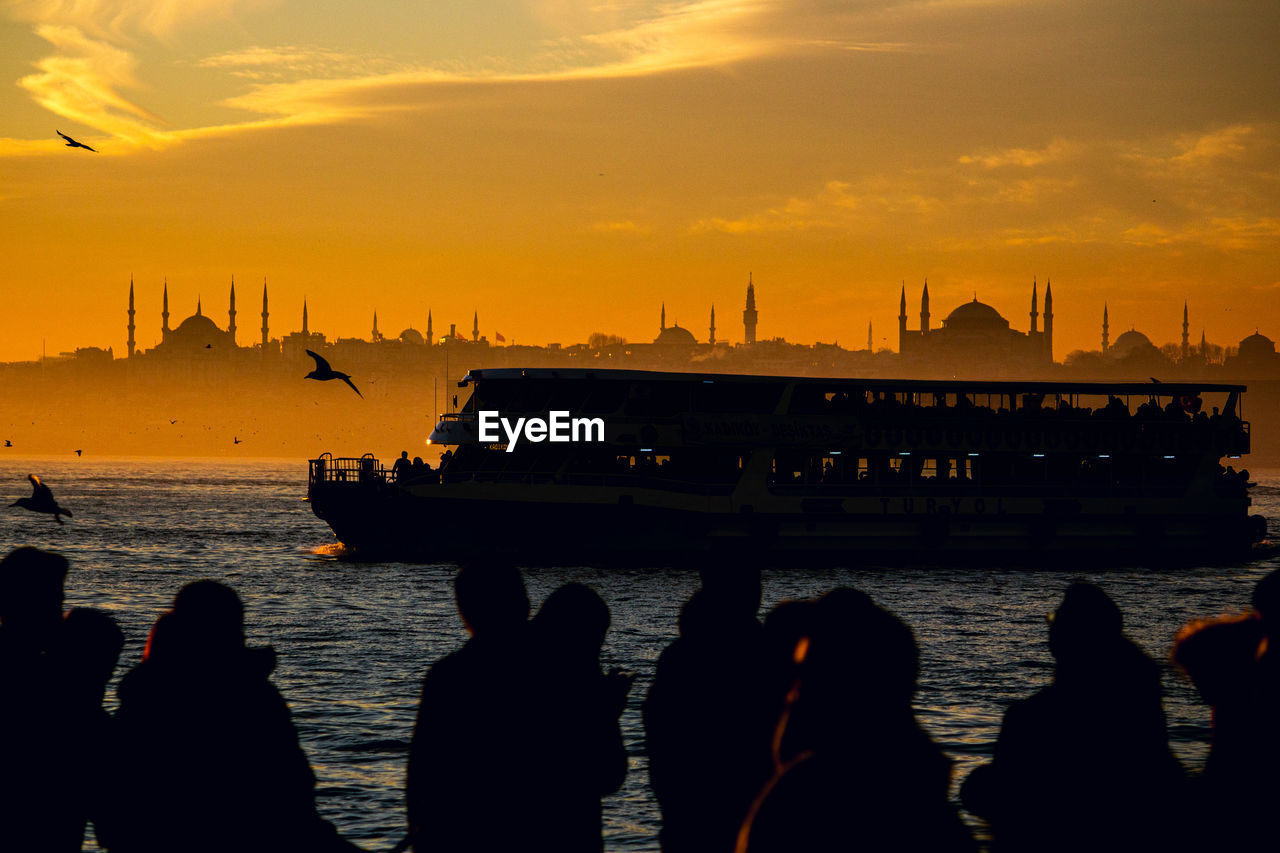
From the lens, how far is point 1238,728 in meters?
4.63

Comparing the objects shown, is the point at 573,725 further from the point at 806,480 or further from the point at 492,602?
the point at 806,480

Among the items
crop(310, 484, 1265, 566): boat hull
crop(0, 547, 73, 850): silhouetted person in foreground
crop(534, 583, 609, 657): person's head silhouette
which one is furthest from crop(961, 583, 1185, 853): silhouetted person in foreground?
crop(310, 484, 1265, 566): boat hull

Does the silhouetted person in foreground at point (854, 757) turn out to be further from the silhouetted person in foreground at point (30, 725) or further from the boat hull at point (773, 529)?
the boat hull at point (773, 529)

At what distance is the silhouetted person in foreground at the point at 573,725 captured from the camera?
484 cm

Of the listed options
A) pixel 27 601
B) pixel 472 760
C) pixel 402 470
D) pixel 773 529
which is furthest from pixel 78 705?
pixel 402 470

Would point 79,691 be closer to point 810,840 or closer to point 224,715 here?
point 224,715

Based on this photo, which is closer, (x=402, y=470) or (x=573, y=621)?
(x=573, y=621)

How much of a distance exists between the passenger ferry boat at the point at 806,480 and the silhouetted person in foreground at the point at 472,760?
1308 inches

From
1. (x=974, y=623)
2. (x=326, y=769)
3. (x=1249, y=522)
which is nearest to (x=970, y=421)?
(x=1249, y=522)

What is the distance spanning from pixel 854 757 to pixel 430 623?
25.8m

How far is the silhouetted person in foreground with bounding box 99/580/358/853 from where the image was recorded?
4.67 metres

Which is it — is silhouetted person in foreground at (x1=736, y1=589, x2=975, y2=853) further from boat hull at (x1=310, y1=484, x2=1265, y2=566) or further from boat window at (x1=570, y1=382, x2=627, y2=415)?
boat window at (x1=570, y1=382, x2=627, y2=415)

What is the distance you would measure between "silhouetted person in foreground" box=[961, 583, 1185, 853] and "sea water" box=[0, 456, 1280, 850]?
158 centimetres

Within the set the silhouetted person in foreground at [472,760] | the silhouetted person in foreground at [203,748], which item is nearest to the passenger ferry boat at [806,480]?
the silhouetted person in foreground at [472,760]
